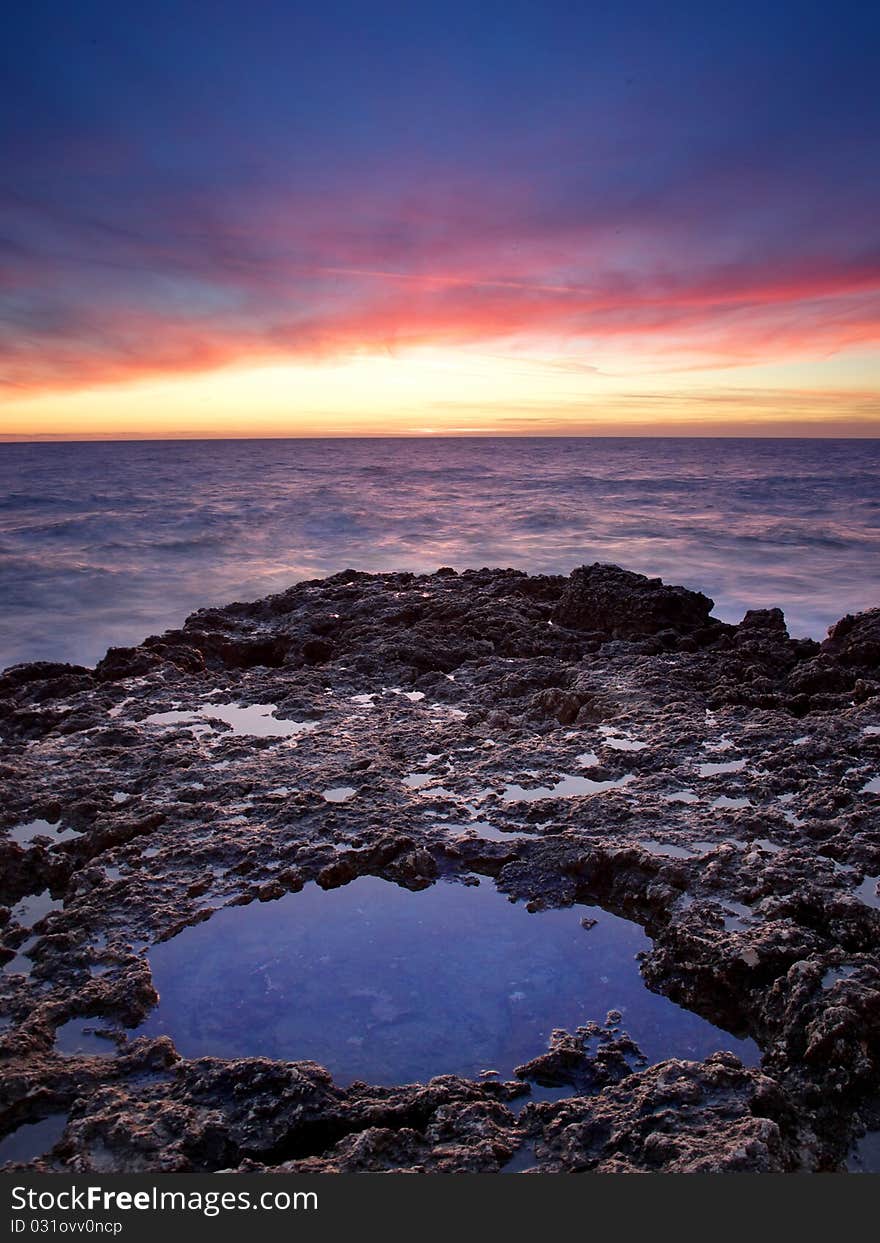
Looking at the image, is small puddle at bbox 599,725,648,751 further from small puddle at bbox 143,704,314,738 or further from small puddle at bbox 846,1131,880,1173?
small puddle at bbox 846,1131,880,1173

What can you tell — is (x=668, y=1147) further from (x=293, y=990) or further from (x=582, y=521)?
(x=582, y=521)

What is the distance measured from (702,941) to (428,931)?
3.61ft

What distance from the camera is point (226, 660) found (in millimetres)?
7402

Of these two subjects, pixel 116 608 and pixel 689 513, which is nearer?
pixel 116 608

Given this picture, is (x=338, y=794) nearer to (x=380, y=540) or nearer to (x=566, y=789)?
(x=566, y=789)

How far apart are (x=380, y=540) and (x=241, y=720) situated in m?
13.8

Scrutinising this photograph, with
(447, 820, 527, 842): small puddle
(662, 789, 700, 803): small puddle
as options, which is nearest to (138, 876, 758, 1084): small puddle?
(447, 820, 527, 842): small puddle

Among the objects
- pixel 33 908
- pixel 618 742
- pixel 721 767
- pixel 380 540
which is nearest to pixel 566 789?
pixel 618 742

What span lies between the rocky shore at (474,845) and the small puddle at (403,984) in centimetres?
10

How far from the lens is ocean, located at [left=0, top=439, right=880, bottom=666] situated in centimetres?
1220

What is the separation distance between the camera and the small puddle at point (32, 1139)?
2.46m

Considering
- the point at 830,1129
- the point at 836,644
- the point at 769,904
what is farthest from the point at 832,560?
the point at 830,1129

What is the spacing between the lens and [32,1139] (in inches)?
99.3

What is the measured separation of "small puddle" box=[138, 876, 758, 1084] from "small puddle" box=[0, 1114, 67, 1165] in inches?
16.8
